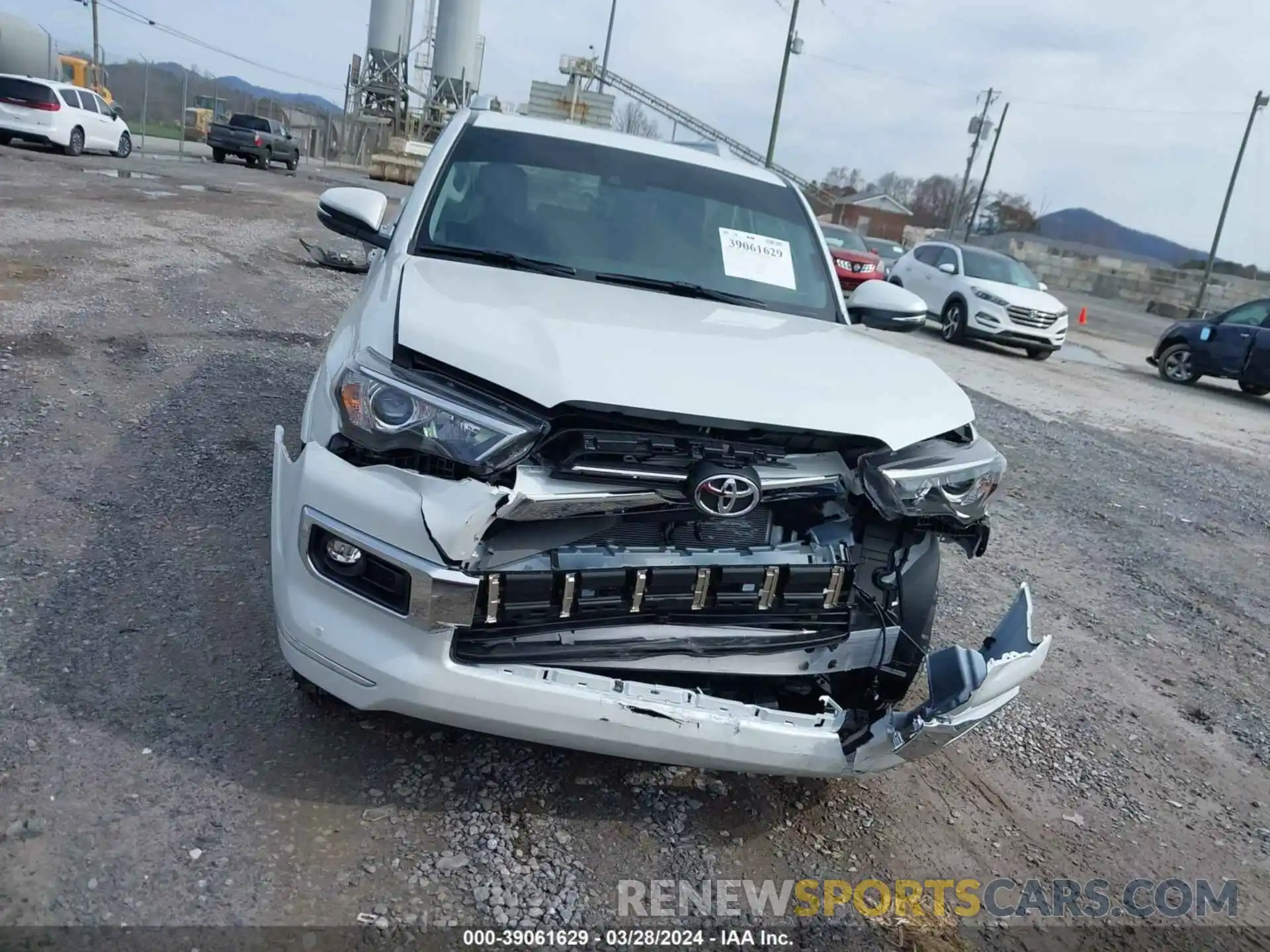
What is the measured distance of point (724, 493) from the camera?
7.98 feet

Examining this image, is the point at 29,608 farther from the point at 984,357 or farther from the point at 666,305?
the point at 984,357

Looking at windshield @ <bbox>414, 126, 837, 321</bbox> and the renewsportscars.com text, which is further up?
windshield @ <bbox>414, 126, 837, 321</bbox>

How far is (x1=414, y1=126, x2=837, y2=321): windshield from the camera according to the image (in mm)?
3668

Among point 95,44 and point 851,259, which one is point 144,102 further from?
point 851,259

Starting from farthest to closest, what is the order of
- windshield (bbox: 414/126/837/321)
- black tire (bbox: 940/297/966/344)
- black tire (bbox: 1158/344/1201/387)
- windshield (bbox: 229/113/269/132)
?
windshield (bbox: 229/113/269/132) → black tire (bbox: 940/297/966/344) → black tire (bbox: 1158/344/1201/387) → windshield (bbox: 414/126/837/321)

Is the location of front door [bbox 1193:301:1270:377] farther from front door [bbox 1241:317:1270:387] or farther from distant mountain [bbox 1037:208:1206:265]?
distant mountain [bbox 1037:208:1206:265]

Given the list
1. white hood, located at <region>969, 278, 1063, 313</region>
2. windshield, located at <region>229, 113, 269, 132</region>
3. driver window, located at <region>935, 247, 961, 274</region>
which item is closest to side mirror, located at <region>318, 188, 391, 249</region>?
white hood, located at <region>969, 278, 1063, 313</region>

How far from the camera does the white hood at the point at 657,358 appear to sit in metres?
2.43

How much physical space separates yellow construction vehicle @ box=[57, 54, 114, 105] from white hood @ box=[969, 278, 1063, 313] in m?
37.3

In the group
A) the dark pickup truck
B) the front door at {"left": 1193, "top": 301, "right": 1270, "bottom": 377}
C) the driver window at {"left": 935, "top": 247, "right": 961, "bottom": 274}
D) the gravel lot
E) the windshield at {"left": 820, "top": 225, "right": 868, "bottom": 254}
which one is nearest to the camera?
the gravel lot

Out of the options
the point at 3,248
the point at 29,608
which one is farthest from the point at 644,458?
the point at 3,248

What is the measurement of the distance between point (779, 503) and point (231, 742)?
1.70m

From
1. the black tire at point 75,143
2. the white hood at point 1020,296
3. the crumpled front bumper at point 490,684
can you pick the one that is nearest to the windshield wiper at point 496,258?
the crumpled front bumper at point 490,684

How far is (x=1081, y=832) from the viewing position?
301 cm
